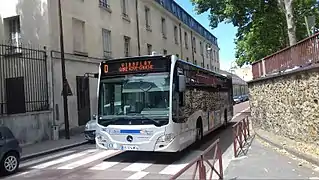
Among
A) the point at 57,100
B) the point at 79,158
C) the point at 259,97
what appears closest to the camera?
the point at 79,158

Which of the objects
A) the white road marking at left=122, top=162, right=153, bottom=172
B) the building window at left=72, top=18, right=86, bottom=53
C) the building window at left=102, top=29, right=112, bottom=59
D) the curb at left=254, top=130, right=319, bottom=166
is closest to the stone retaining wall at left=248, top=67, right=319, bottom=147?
the curb at left=254, top=130, right=319, bottom=166

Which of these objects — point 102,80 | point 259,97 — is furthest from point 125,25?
point 102,80

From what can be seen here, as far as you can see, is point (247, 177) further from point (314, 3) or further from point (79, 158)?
point (314, 3)

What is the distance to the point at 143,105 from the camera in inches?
371

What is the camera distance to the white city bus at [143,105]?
916 centimetres

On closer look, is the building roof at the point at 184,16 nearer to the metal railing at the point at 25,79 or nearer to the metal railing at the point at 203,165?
the metal railing at the point at 25,79

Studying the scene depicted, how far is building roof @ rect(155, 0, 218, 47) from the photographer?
3461 cm

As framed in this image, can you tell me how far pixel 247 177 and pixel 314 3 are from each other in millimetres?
21731

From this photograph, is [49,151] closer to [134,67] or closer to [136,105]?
[136,105]

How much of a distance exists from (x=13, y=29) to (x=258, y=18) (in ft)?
47.6

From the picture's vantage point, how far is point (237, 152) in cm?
998

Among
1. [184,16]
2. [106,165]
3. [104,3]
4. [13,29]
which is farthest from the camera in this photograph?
[184,16]

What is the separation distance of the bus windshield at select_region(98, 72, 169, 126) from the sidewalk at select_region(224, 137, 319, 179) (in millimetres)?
2230

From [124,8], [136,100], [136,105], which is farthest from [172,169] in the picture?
[124,8]
